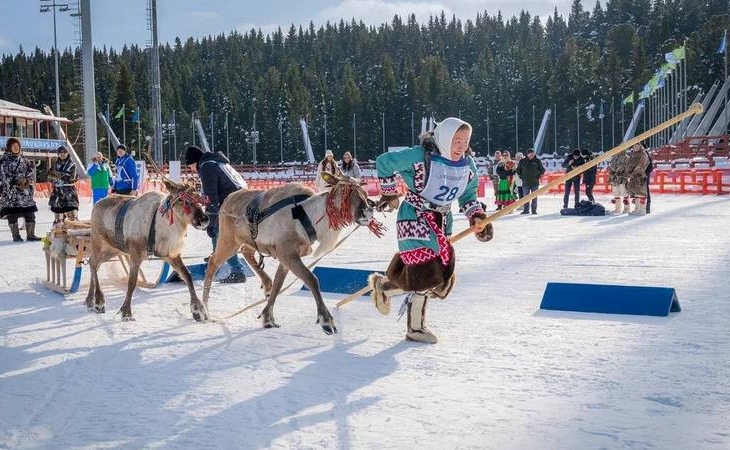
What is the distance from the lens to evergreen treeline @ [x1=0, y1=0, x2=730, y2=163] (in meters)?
97.5

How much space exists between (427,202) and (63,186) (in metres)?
9.15

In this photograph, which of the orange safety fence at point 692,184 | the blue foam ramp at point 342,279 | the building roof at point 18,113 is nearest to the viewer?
the blue foam ramp at point 342,279

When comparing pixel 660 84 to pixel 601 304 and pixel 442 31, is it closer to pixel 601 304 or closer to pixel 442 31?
pixel 601 304

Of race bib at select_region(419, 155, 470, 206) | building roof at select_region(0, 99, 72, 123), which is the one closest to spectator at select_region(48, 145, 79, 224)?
race bib at select_region(419, 155, 470, 206)

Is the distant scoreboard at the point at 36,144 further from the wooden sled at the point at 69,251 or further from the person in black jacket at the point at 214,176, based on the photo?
the person in black jacket at the point at 214,176

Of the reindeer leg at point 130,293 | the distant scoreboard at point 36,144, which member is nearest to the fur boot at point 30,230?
the reindeer leg at point 130,293

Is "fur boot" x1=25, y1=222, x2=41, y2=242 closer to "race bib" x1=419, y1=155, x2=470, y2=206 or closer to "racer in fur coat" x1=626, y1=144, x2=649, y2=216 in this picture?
"race bib" x1=419, y1=155, x2=470, y2=206

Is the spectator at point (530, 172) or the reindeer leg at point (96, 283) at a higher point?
the spectator at point (530, 172)

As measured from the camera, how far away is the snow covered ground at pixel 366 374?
3473mm

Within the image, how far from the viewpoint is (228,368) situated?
473 cm

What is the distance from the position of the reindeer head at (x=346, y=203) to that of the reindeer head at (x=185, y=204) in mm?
1132

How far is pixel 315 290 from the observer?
5648 mm

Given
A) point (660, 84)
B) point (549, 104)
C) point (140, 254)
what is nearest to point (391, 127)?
point (549, 104)

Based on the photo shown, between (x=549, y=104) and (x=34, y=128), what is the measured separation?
205 ft
